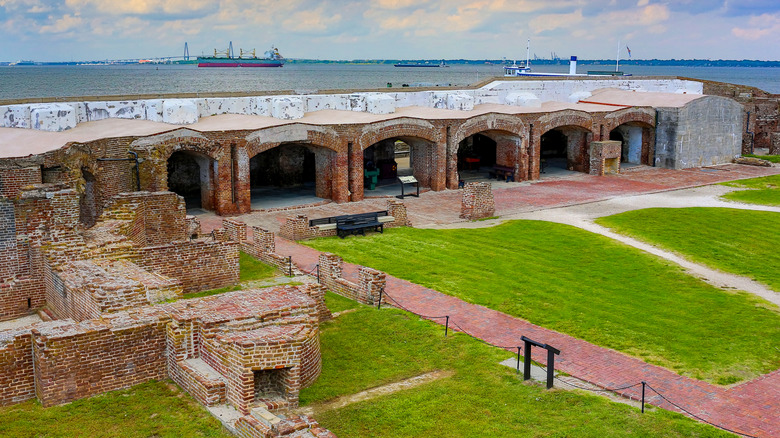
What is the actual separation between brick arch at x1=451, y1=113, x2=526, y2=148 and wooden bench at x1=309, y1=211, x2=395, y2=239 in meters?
9.67

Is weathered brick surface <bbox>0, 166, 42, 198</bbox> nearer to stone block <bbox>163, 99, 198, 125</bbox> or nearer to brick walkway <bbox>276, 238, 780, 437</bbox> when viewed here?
brick walkway <bbox>276, 238, 780, 437</bbox>

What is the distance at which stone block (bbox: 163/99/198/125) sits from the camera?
28.4 m

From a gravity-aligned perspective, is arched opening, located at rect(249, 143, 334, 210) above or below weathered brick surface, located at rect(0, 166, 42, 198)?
below

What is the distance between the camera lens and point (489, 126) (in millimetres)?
34156

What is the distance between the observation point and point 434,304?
17125mm

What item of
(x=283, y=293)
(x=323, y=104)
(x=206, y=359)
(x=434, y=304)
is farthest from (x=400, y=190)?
(x=206, y=359)

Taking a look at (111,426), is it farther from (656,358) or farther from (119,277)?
(656,358)

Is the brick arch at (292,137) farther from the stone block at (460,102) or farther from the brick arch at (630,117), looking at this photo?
the brick arch at (630,117)

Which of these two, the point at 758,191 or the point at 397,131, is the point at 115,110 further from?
the point at 758,191

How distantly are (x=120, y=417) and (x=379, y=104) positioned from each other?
23675 mm

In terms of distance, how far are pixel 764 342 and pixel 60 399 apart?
12.6m

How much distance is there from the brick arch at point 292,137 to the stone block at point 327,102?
4.55 meters

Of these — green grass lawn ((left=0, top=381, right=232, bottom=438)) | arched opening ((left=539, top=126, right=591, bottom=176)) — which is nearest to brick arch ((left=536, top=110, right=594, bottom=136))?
arched opening ((left=539, top=126, right=591, bottom=176))

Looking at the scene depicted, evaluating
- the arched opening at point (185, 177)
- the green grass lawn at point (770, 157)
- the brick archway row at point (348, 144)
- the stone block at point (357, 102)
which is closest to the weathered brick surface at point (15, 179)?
the brick archway row at point (348, 144)
